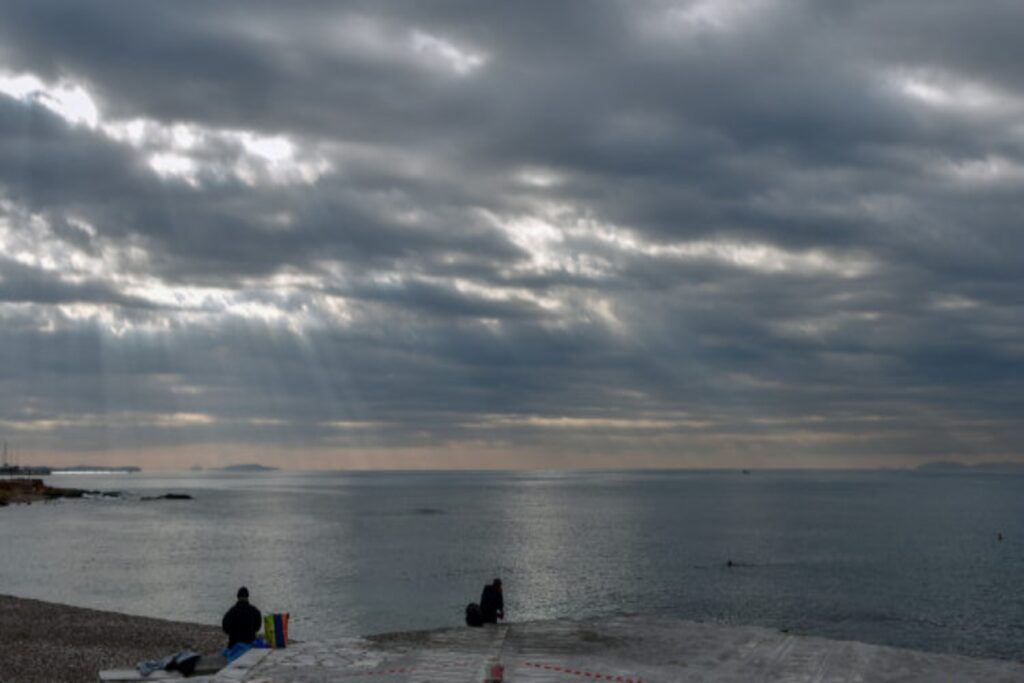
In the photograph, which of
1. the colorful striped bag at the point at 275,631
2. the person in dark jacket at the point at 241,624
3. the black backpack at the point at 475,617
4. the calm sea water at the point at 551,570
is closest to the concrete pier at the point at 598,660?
the colorful striped bag at the point at 275,631

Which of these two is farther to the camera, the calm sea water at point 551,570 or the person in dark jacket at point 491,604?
the calm sea water at point 551,570

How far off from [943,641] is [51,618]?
42.2 meters

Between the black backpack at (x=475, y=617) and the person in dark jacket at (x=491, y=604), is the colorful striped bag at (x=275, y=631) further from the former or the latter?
the person in dark jacket at (x=491, y=604)

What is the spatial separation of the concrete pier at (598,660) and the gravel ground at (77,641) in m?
8.40

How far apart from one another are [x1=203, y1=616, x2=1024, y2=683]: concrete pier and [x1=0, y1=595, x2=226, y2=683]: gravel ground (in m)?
8.40

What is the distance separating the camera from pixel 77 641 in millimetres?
31672

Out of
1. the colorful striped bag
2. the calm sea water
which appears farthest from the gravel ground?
the calm sea water

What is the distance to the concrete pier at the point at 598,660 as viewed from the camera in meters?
19.4

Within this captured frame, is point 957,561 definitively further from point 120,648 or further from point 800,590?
point 120,648

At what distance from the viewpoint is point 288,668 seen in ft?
65.4

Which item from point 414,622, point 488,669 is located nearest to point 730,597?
point 414,622

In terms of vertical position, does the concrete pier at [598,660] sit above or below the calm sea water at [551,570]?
above

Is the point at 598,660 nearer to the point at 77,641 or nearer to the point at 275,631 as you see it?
the point at 275,631

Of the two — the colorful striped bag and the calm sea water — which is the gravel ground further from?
the calm sea water
